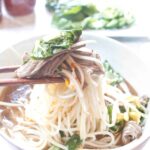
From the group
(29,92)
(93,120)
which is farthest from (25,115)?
(93,120)

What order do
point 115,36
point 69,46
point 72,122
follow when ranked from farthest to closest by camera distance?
1. point 115,36
2. point 72,122
3. point 69,46

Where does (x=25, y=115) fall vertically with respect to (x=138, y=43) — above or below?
below

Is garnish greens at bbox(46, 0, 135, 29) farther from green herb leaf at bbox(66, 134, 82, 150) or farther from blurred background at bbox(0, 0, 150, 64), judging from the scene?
green herb leaf at bbox(66, 134, 82, 150)

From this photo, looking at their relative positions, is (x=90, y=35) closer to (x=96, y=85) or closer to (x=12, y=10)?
(x=96, y=85)

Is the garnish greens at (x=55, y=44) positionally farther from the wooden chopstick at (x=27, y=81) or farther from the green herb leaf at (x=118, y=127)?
the green herb leaf at (x=118, y=127)

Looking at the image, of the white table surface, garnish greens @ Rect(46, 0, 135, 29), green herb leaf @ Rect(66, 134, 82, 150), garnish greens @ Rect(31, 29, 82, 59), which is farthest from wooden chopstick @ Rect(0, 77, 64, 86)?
garnish greens @ Rect(46, 0, 135, 29)

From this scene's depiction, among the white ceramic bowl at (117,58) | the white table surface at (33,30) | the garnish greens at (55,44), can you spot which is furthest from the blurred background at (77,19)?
the garnish greens at (55,44)
